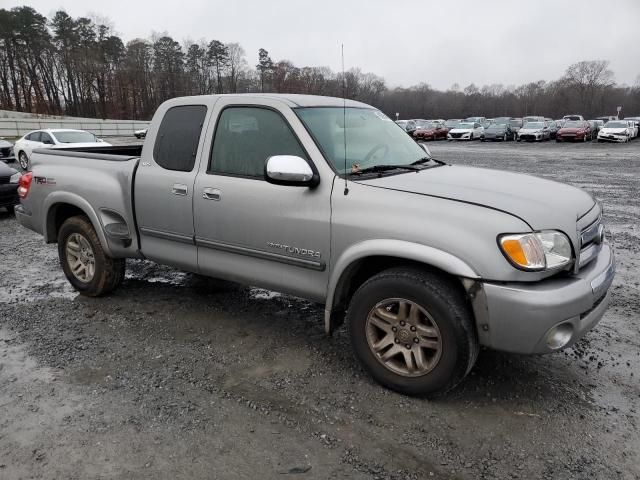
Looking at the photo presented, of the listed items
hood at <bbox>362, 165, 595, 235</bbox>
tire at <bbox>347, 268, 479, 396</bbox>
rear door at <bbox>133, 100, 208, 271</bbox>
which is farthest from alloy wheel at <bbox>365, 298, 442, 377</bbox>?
rear door at <bbox>133, 100, 208, 271</bbox>

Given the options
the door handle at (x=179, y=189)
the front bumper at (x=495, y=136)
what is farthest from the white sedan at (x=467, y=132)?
the door handle at (x=179, y=189)

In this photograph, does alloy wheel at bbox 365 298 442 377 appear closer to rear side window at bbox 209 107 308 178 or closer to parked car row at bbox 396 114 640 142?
rear side window at bbox 209 107 308 178

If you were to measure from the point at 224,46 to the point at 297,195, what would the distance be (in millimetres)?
90785

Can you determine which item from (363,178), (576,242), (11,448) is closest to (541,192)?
(576,242)

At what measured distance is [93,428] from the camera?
2.98 meters

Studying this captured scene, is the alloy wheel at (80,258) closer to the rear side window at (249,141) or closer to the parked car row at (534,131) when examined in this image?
the rear side window at (249,141)

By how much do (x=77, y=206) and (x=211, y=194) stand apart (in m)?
1.84

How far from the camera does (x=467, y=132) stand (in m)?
41.2

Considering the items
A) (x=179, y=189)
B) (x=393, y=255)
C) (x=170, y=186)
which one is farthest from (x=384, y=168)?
(x=170, y=186)

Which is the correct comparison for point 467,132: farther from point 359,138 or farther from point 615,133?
point 359,138

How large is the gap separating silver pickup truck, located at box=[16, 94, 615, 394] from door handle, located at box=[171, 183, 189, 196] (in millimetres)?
17

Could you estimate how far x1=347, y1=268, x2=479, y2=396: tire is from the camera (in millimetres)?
2986

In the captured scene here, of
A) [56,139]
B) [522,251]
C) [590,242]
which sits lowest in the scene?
[590,242]

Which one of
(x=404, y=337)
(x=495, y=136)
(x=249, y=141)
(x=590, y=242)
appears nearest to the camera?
(x=404, y=337)
